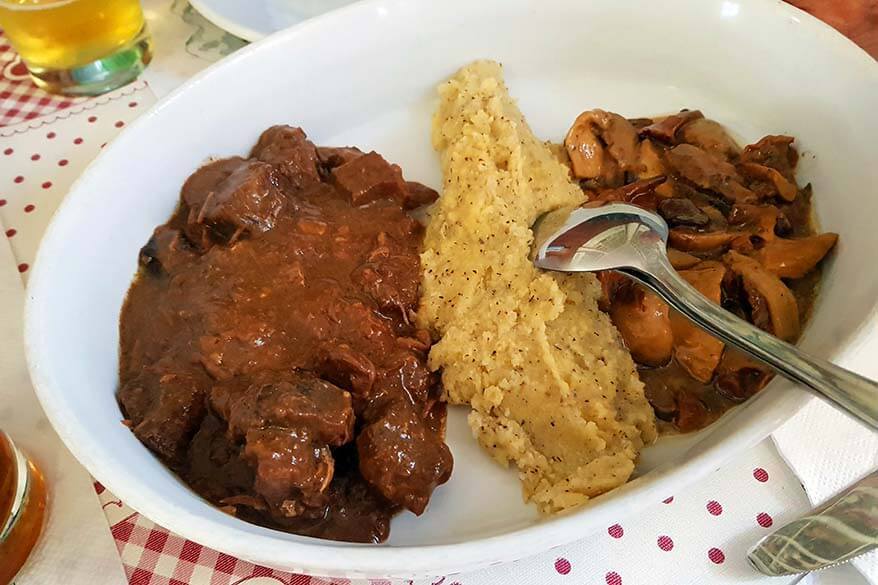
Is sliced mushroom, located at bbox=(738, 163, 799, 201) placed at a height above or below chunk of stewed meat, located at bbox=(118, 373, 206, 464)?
above

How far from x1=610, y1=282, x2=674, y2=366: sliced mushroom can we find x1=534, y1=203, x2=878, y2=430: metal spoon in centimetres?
7

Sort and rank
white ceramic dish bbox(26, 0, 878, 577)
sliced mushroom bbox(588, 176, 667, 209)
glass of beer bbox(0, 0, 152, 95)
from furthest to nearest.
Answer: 1. glass of beer bbox(0, 0, 152, 95)
2. sliced mushroom bbox(588, 176, 667, 209)
3. white ceramic dish bbox(26, 0, 878, 577)

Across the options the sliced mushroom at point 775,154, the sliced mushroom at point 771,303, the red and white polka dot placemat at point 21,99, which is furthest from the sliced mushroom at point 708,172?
the red and white polka dot placemat at point 21,99

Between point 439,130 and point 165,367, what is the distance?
134 cm

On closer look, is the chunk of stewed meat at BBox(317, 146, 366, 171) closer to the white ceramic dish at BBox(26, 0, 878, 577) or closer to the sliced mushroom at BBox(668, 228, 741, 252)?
the white ceramic dish at BBox(26, 0, 878, 577)

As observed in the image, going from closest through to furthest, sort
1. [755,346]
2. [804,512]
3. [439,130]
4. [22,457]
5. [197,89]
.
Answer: [755,346]
[804,512]
[22,457]
[197,89]
[439,130]

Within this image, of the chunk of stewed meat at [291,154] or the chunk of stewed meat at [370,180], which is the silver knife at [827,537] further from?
the chunk of stewed meat at [291,154]

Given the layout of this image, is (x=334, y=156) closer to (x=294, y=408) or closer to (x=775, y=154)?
(x=294, y=408)

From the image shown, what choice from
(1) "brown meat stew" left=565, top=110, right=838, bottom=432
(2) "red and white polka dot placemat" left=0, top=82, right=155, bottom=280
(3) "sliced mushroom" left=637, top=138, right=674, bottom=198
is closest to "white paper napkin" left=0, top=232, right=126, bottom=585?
(2) "red and white polka dot placemat" left=0, top=82, right=155, bottom=280

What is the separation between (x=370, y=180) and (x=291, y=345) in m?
0.69

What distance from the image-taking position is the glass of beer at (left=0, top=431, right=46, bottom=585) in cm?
187

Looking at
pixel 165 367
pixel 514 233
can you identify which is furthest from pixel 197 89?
pixel 514 233

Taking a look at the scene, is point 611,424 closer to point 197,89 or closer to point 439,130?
point 439,130

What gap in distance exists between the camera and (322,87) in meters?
2.81
